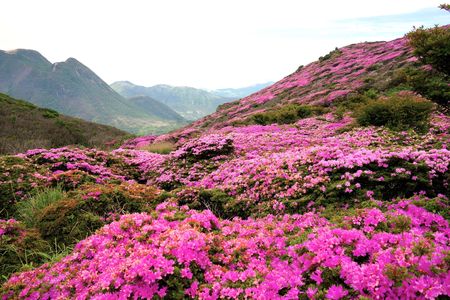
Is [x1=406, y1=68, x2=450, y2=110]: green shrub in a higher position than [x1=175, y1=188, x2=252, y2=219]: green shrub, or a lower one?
higher

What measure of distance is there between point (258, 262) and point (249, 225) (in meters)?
1.67

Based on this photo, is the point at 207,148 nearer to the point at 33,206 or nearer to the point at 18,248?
the point at 33,206

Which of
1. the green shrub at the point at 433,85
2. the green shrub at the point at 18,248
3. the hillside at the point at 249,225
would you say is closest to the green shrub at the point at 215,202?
the hillside at the point at 249,225

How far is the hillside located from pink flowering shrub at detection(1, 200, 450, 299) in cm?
2

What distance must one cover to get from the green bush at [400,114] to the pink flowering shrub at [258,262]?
28.6 feet

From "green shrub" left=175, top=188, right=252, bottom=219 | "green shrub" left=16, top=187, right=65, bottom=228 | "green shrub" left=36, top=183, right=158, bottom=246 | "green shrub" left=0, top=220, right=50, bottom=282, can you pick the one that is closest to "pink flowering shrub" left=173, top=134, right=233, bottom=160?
"green shrub" left=175, top=188, right=252, bottom=219

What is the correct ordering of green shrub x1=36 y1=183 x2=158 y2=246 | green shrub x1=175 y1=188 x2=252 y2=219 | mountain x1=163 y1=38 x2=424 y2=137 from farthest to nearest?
mountain x1=163 y1=38 x2=424 y2=137, green shrub x1=175 y1=188 x2=252 y2=219, green shrub x1=36 y1=183 x2=158 y2=246

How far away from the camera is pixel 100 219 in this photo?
7.66 metres

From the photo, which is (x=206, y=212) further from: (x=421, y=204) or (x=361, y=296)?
(x=421, y=204)

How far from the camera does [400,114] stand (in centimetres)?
1363

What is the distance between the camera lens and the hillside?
4020mm

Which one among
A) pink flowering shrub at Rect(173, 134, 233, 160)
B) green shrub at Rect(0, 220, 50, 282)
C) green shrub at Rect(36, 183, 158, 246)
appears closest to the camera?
green shrub at Rect(0, 220, 50, 282)

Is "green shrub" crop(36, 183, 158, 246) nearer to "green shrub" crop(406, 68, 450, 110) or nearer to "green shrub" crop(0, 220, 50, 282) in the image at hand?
"green shrub" crop(0, 220, 50, 282)

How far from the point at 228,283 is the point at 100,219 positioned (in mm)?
4772
